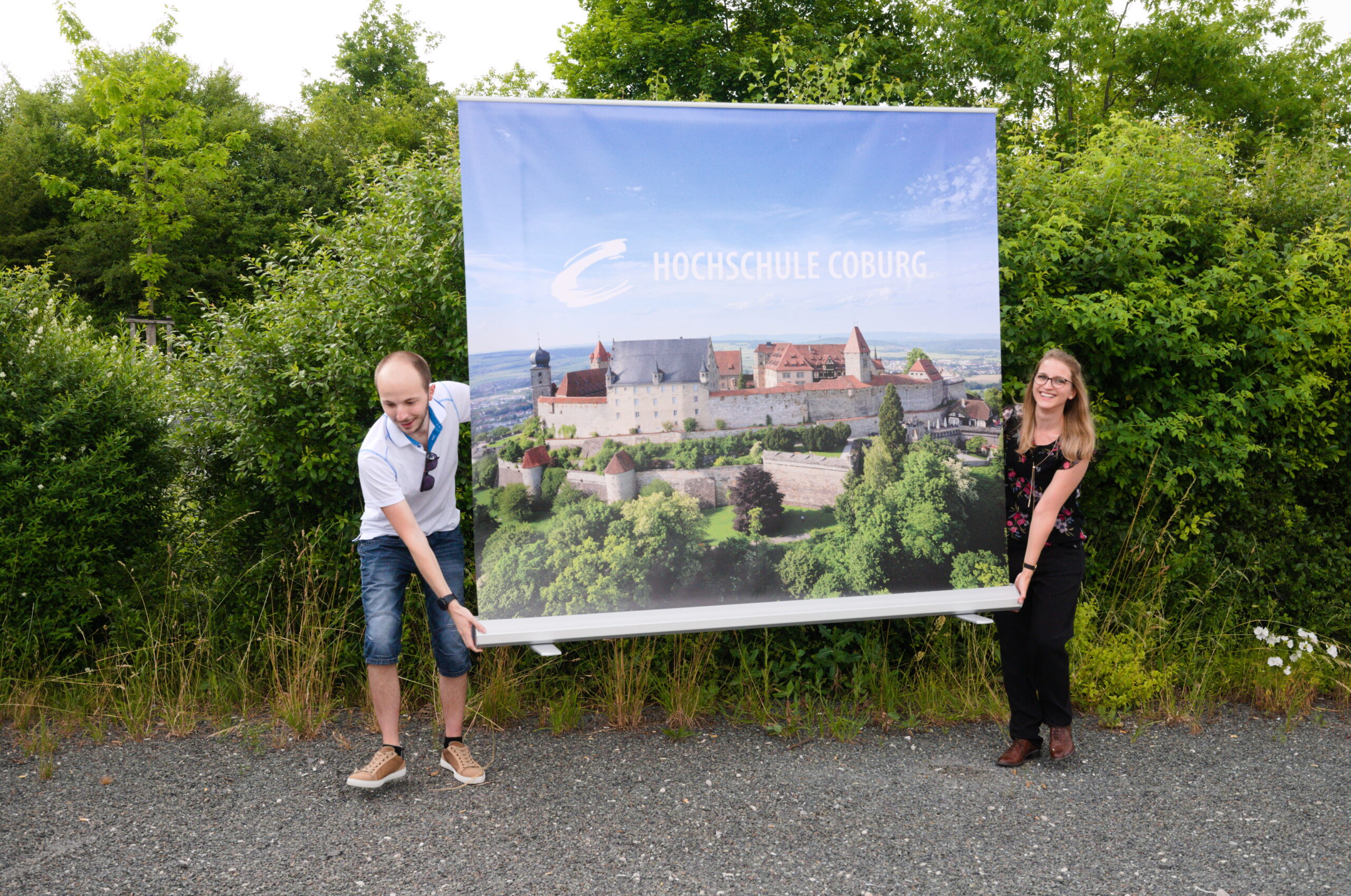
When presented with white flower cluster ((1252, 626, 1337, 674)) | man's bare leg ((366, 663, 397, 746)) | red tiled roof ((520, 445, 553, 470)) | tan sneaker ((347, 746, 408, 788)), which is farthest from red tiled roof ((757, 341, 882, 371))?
white flower cluster ((1252, 626, 1337, 674))

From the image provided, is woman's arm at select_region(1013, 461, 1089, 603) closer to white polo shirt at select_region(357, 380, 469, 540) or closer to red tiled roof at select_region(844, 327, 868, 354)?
red tiled roof at select_region(844, 327, 868, 354)

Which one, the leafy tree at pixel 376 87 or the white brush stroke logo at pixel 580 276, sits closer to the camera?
the white brush stroke logo at pixel 580 276

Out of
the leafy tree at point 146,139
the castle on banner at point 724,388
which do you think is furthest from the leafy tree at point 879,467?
the leafy tree at point 146,139

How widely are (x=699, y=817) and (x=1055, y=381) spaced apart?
2129mm

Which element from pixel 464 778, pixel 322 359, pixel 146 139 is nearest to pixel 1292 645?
pixel 464 778

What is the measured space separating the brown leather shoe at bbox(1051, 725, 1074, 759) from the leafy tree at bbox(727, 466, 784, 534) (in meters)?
1.39

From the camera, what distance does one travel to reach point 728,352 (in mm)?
3561

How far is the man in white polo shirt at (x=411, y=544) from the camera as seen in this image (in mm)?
3119

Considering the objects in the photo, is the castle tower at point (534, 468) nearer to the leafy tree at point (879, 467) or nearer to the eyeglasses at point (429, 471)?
Answer: the eyeglasses at point (429, 471)

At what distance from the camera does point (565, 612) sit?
11.3 ft

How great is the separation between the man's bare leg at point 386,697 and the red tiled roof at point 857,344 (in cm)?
221

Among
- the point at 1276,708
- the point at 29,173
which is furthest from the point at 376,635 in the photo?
the point at 29,173

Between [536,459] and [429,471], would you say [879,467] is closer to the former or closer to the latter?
[536,459]

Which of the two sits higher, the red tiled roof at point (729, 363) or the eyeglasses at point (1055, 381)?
the red tiled roof at point (729, 363)
